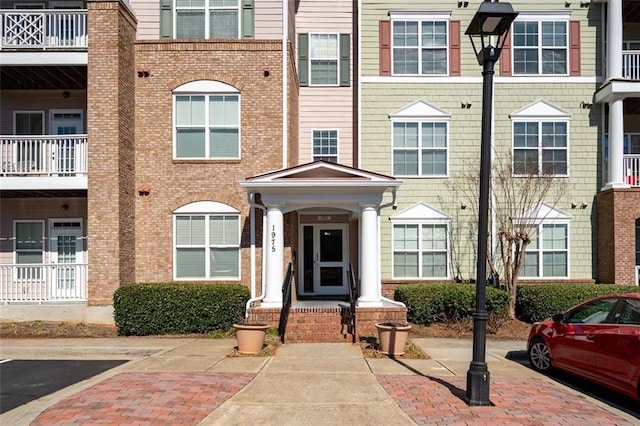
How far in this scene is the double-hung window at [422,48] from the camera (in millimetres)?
16297

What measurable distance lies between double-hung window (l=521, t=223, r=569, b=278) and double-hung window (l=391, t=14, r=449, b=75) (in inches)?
236

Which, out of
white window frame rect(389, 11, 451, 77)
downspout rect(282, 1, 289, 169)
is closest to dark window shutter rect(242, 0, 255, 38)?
downspout rect(282, 1, 289, 169)

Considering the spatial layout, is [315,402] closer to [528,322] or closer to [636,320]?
[636,320]

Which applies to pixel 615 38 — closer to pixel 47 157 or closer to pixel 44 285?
pixel 47 157

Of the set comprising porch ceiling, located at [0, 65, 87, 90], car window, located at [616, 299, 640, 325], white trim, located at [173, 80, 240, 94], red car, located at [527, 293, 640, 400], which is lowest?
red car, located at [527, 293, 640, 400]

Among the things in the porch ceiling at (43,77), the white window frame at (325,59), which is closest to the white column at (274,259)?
the white window frame at (325,59)

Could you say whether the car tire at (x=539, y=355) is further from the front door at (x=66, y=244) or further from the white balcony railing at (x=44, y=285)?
the front door at (x=66, y=244)

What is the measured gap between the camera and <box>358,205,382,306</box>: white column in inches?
487

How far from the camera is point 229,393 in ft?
24.1

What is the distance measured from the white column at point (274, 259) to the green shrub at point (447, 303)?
3771mm

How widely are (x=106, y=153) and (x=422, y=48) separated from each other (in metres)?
10.1

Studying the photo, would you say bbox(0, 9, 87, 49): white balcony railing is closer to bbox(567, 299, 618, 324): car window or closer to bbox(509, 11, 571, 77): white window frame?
bbox(509, 11, 571, 77): white window frame

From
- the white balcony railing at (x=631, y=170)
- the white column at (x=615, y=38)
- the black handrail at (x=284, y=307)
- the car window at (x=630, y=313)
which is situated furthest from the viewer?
the white balcony railing at (x=631, y=170)

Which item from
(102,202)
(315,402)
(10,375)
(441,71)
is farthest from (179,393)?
(441,71)
